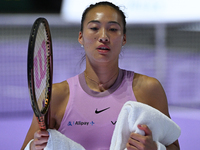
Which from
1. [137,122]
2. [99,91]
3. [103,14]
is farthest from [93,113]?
[103,14]

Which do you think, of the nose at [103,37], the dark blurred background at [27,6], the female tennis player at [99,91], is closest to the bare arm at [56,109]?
the female tennis player at [99,91]

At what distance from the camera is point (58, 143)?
38.1 inches

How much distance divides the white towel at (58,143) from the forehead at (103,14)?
481 millimetres

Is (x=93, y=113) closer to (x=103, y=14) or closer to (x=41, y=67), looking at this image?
(x=41, y=67)

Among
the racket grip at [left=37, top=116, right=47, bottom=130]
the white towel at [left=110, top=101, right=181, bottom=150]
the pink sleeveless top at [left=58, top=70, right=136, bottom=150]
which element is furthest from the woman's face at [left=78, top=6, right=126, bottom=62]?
the racket grip at [left=37, top=116, right=47, bottom=130]

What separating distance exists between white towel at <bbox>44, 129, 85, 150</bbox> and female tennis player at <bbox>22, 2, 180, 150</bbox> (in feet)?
0.45

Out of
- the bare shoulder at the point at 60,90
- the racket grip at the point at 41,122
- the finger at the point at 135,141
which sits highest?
the bare shoulder at the point at 60,90

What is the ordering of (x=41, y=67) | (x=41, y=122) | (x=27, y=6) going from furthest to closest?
(x=27, y=6) → (x=41, y=67) → (x=41, y=122)

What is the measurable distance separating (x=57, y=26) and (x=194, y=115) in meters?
2.27

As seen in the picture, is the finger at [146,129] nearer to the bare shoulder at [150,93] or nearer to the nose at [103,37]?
the bare shoulder at [150,93]

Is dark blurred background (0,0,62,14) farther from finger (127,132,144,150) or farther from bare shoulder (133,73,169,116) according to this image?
finger (127,132,144,150)

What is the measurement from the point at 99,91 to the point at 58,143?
319mm

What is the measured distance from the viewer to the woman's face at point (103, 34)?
1.15m

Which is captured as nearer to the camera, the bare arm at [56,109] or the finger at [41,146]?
the finger at [41,146]
